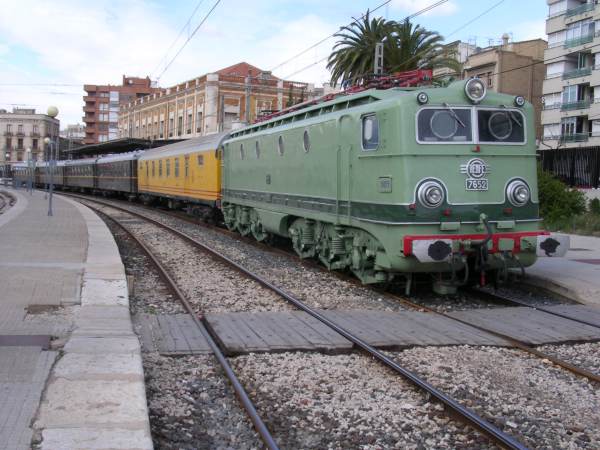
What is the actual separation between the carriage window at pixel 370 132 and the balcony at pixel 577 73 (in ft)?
126

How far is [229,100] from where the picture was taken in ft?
196

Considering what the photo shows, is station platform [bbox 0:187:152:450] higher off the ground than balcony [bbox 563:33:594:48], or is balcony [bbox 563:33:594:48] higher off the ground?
balcony [bbox 563:33:594:48]

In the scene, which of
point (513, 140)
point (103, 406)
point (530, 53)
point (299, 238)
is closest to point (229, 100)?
point (530, 53)

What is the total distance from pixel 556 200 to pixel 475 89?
48.9 ft

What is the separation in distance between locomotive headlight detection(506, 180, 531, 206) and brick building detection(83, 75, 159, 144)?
114m

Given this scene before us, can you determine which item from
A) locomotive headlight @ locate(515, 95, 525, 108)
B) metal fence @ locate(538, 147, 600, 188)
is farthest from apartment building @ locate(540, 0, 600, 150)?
locomotive headlight @ locate(515, 95, 525, 108)

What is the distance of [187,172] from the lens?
2419 cm

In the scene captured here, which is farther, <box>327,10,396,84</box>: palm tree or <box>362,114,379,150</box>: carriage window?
<box>327,10,396,84</box>: palm tree

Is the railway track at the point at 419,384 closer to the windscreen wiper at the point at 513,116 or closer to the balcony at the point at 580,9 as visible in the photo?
the windscreen wiper at the point at 513,116

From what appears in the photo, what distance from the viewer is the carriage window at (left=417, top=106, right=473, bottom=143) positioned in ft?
29.0

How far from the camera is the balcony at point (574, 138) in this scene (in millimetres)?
43500

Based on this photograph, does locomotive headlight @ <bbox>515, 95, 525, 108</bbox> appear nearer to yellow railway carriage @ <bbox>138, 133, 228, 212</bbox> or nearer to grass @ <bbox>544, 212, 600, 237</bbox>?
yellow railway carriage @ <bbox>138, 133, 228, 212</bbox>

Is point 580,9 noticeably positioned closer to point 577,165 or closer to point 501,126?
point 577,165

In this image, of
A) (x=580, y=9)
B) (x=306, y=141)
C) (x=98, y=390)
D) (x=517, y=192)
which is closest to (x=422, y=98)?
(x=517, y=192)
